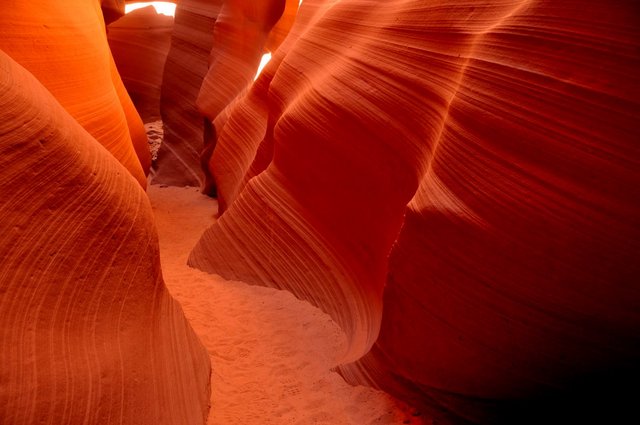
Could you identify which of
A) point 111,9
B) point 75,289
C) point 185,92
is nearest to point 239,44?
point 185,92

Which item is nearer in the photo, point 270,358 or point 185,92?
point 270,358

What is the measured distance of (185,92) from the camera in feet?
27.2

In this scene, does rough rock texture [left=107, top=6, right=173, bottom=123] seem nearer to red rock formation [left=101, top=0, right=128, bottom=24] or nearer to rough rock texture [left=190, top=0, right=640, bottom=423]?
red rock formation [left=101, top=0, right=128, bottom=24]

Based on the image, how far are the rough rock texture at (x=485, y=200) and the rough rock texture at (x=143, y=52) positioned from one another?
7.48 metres

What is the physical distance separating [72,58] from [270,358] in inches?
132

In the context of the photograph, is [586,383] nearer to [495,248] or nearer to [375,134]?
[495,248]

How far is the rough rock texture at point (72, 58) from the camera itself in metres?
4.10

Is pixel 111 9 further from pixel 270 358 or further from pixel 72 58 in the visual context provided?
pixel 270 358

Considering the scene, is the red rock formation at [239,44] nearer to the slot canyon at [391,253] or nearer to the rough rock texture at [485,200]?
the slot canyon at [391,253]

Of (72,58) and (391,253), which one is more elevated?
(72,58)

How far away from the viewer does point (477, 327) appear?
2256 millimetres

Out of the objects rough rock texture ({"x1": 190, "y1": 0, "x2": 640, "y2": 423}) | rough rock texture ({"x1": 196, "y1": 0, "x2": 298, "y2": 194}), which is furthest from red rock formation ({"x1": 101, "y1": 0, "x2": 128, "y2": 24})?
rough rock texture ({"x1": 190, "y1": 0, "x2": 640, "y2": 423})

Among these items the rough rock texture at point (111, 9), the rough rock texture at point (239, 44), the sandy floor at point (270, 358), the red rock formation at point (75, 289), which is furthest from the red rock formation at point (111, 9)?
the red rock formation at point (75, 289)

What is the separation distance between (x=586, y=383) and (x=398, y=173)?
1.38 metres
